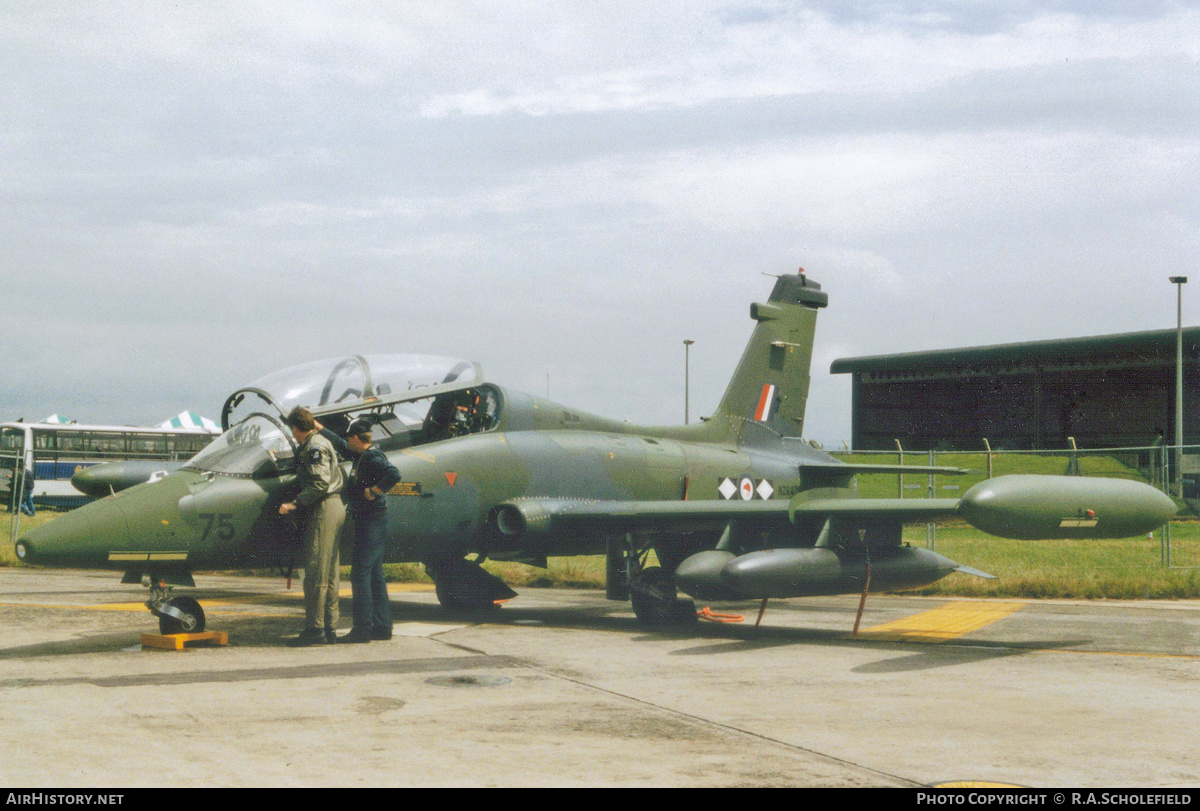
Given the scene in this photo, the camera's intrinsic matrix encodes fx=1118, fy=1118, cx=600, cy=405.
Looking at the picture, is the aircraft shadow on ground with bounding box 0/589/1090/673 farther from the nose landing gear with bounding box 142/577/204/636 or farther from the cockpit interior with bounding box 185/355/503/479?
the cockpit interior with bounding box 185/355/503/479

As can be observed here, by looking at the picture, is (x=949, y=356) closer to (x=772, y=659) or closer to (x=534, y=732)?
(x=772, y=659)

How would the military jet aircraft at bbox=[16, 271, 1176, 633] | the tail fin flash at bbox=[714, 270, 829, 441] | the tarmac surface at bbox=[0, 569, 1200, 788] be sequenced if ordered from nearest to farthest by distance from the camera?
1. the tarmac surface at bbox=[0, 569, 1200, 788]
2. the military jet aircraft at bbox=[16, 271, 1176, 633]
3. the tail fin flash at bbox=[714, 270, 829, 441]

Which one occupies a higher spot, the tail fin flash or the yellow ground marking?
the tail fin flash

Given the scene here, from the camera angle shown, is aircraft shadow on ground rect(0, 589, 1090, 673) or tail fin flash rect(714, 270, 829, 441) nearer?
aircraft shadow on ground rect(0, 589, 1090, 673)

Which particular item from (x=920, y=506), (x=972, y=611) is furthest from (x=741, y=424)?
(x=920, y=506)

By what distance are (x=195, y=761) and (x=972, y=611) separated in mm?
10240

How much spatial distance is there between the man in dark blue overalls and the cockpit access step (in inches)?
40.1

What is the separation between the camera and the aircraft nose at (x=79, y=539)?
853cm

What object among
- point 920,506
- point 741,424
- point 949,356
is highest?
point 949,356

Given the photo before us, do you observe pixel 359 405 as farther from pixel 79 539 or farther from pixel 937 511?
pixel 937 511

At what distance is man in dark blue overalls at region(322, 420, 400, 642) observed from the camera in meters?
9.58

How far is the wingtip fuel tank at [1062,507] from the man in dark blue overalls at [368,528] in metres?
4.83

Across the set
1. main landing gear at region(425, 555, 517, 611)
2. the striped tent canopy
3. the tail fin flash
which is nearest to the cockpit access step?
main landing gear at region(425, 555, 517, 611)

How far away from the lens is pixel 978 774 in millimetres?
4898
